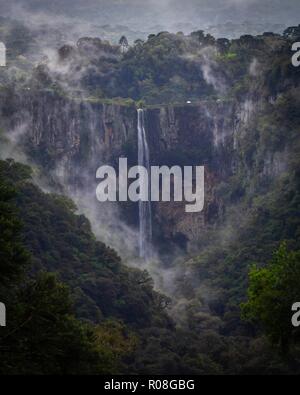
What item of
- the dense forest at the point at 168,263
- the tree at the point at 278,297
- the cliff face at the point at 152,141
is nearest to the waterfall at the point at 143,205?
the cliff face at the point at 152,141

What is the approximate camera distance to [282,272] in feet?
83.6

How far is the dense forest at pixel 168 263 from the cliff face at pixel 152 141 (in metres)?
0.77

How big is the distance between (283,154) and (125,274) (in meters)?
13.4

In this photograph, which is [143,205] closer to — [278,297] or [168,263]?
[168,263]

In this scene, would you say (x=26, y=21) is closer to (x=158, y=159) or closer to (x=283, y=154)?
(x=158, y=159)

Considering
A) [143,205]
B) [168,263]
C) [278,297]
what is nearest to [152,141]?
[143,205]

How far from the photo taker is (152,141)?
6128 centimetres

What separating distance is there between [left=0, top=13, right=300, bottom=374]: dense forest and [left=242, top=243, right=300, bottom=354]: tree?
0.04 meters

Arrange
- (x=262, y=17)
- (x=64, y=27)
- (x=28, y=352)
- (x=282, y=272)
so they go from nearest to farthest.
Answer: (x=28, y=352) < (x=282, y=272) < (x=262, y=17) < (x=64, y=27)

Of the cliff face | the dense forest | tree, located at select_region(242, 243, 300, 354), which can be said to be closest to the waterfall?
the cliff face

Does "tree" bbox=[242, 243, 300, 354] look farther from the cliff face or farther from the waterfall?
the waterfall

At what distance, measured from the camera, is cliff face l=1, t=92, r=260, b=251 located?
56969mm

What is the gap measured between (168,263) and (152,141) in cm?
893

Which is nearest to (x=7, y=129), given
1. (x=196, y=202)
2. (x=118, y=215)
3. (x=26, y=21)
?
(x=118, y=215)
